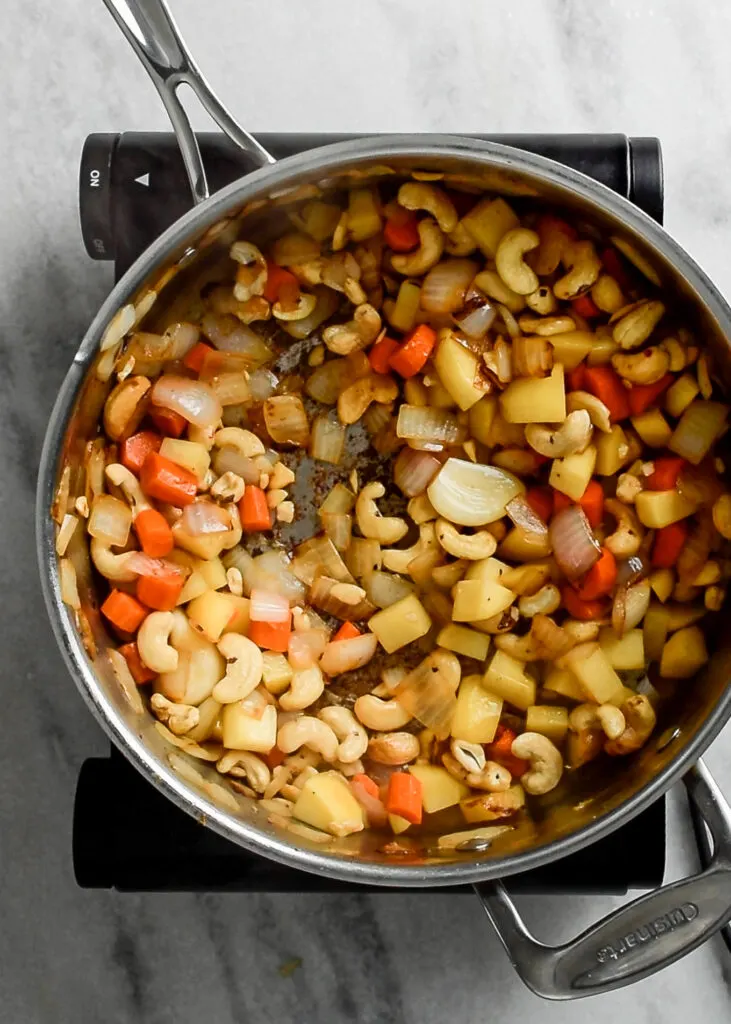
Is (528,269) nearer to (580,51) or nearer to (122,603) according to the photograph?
(580,51)

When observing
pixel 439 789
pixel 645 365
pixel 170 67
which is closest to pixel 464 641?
pixel 439 789

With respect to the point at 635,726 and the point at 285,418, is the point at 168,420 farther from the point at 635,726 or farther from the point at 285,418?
the point at 635,726

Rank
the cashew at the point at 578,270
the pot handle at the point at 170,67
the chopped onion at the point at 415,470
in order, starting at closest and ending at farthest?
the pot handle at the point at 170,67
the cashew at the point at 578,270
the chopped onion at the point at 415,470

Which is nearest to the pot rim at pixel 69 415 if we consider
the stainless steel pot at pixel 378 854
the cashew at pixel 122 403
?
the stainless steel pot at pixel 378 854

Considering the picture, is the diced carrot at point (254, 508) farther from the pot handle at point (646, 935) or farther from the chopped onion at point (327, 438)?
the pot handle at point (646, 935)

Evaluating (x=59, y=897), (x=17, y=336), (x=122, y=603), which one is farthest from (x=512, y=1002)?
(x=17, y=336)

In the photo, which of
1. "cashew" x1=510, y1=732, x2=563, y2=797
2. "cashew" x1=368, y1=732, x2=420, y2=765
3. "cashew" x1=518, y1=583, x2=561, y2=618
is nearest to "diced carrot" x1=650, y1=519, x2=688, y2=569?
"cashew" x1=518, y1=583, x2=561, y2=618
